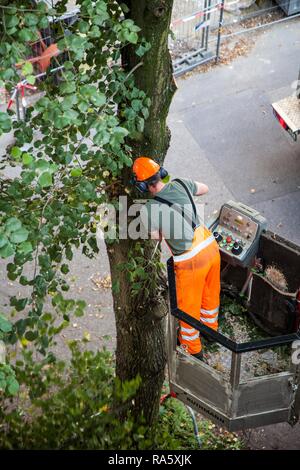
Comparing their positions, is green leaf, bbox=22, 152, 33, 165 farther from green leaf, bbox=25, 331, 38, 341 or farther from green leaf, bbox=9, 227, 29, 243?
green leaf, bbox=25, 331, 38, 341

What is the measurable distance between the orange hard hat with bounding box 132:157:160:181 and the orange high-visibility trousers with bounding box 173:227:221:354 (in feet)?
3.09

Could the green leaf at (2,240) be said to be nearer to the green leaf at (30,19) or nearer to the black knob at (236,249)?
the green leaf at (30,19)

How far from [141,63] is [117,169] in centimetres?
81

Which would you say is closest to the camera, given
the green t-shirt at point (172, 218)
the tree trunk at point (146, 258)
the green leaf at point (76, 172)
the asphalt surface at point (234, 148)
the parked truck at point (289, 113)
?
the green leaf at point (76, 172)

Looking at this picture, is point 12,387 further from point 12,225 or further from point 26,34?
point 26,34

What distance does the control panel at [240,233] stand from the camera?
816cm

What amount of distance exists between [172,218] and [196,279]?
67 centimetres

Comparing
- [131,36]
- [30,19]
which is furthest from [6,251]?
[131,36]

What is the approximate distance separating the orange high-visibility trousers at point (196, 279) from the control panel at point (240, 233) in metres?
0.82

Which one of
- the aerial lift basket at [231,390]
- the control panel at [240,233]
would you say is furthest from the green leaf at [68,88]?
the control panel at [240,233]

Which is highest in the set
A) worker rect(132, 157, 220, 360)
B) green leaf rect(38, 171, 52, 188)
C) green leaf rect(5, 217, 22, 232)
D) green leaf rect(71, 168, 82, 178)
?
green leaf rect(38, 171, 52, 188)

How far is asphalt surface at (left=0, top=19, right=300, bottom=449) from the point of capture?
10531mm

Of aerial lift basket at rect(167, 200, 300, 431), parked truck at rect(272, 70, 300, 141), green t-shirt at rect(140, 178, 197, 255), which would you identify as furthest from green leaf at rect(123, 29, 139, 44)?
parked truck at rect(272, 70, 300, 141)

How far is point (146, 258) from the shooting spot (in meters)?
6.89
